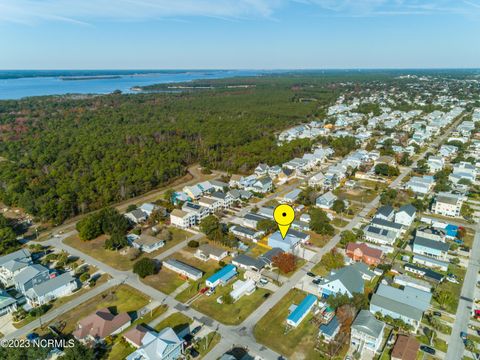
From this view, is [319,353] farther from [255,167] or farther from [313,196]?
[255,167]

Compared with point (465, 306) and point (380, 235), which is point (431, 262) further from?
point (465, 306)

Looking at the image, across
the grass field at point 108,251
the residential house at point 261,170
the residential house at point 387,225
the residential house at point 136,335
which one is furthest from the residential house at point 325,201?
the residential house at point 136,335

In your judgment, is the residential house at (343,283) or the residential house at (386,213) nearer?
the residential house at (343,283)

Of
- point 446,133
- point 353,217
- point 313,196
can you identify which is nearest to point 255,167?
point 313,196

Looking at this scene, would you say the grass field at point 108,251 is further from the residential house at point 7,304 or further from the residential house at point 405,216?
the residential house at point 405,216

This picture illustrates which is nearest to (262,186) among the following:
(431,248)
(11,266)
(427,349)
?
(431,248)

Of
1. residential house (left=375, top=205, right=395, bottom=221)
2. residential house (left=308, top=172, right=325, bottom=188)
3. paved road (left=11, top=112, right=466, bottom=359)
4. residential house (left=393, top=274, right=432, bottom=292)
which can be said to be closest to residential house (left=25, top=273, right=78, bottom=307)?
paved road (left=11, top=112, right=466, bottom=359)
